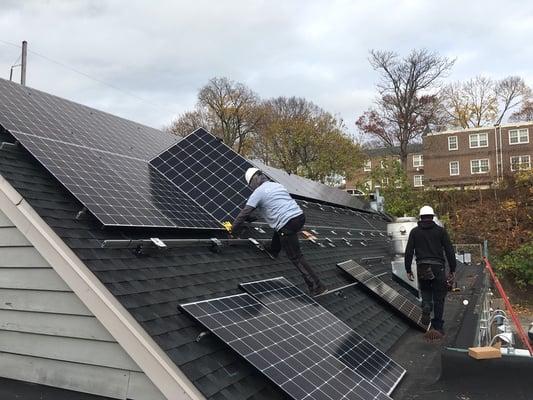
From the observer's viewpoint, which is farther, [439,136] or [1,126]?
[439,136]

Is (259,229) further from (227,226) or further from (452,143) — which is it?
(452,143)

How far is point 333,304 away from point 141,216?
8.90 ft

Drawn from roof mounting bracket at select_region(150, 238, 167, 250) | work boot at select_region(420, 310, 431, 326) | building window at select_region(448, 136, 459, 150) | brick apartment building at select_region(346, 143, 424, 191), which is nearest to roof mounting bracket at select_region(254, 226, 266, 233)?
work boot at select_region(420, 310, 431, 326)

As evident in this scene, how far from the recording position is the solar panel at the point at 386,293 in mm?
7426

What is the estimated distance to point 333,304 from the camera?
20.8 feet

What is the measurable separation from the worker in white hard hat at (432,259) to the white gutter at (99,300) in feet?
14.5

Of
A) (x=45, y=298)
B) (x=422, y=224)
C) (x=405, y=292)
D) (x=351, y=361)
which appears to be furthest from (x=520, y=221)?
(x=45, y=298)

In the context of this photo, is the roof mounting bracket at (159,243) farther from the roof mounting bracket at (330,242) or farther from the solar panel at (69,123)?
the roof mounting bracket at (330,242)

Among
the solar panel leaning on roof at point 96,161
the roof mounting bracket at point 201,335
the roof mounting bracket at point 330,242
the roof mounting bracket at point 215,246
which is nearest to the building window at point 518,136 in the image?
the roof mounting bracket at point 330,242

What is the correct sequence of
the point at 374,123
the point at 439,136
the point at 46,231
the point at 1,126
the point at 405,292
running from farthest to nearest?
the point at 439,136
the point at 374,123
the point at 405,292
the point at 1,126
the point at 46,231

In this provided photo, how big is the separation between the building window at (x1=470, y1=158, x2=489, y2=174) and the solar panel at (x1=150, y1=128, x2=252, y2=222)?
49090mm

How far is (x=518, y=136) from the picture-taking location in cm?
5075

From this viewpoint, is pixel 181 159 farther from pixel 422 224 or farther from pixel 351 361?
pixel 351 361

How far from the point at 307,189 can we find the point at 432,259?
10.5 meters
